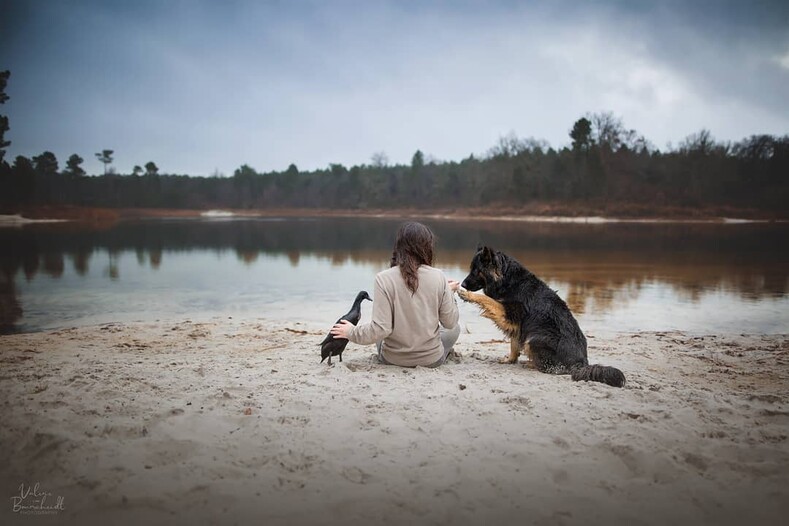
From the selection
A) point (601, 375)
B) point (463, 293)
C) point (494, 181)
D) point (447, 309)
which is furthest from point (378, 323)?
point (494, 181)

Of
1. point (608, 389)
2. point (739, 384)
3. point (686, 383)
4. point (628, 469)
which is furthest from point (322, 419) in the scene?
point (739, 384)

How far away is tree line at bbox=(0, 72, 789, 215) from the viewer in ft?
138

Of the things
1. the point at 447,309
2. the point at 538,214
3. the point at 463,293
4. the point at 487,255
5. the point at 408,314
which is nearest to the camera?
the point at 408,314

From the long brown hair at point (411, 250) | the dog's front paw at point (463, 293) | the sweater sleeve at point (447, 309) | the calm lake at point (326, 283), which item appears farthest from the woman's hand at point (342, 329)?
the calm lake at point (326, 283)

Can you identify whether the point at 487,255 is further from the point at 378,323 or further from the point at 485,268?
the point at 378,323

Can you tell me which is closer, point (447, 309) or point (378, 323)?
point (378, 323)

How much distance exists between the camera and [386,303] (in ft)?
15.0

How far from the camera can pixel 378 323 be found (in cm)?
459

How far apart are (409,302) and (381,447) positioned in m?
1.61

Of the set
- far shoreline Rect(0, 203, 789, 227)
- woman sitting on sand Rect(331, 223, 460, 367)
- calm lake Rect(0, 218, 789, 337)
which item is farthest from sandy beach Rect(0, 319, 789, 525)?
far shoreline Rect(0, 203, 789, 227)

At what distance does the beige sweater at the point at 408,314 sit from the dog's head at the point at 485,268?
3.80 feet

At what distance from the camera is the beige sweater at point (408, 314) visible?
4559 mm

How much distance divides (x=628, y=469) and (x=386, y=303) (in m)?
2.34

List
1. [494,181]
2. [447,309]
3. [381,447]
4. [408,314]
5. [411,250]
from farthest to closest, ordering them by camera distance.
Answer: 1. [494,181]
2. [447,309]
3. [408,314]
4. [411,250]
5. [381,447]
